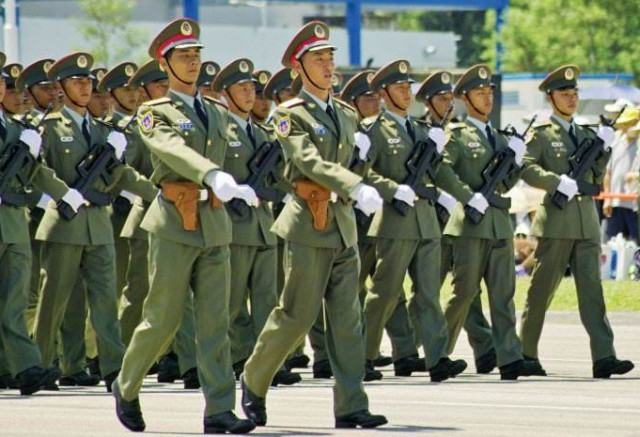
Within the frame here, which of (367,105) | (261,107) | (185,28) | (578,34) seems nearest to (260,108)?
(261,107)

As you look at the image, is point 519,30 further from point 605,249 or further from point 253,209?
point 253,209

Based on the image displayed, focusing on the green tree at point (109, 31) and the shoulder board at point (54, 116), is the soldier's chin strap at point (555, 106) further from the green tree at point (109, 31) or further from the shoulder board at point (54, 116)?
the green tree at point (109, 31)

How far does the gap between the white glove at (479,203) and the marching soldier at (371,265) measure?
0.80 meters

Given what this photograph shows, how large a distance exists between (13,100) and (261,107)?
1880 mm

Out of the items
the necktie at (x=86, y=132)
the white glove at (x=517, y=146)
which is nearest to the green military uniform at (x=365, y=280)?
the white glove at (x=517, y=146)

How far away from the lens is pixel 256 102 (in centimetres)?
1422

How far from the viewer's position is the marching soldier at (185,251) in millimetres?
9898

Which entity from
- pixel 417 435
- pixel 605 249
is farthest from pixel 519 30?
pixel 417 435

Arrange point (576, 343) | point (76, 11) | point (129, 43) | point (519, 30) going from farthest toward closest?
point (76, 11) → point (519, 30) → point (129, 43) → point (576, 343)

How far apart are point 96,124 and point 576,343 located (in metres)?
5.13

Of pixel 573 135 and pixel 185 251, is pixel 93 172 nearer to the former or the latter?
pixel 185 251

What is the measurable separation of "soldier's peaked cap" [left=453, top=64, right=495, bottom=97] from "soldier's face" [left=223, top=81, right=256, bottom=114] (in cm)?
144

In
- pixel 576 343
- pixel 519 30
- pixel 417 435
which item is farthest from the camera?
pixel 519 30

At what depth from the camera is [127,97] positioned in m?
13.9
